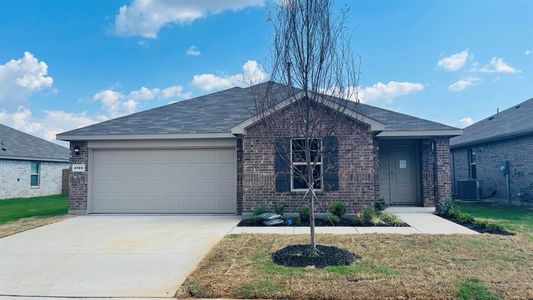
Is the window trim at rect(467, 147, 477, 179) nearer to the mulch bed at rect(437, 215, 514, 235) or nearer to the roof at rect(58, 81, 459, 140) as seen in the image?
the roof at rect(58, 81, 459, 140)

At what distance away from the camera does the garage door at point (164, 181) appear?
10.9m

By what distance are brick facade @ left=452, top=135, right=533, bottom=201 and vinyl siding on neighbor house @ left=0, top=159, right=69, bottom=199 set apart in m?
23.2

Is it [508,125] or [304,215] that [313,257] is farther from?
[508,125]

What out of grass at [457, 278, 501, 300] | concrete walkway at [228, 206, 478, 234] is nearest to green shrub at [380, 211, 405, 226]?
concrete walkway at [228, 206, 478, 234]

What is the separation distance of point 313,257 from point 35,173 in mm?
20142

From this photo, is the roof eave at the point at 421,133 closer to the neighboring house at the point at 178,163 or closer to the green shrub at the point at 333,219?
the neighboring house at the point at 178,163

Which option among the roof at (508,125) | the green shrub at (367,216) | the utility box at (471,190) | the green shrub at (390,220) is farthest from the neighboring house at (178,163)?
the utility box at (471,190)

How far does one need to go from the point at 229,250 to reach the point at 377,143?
7.00 metres

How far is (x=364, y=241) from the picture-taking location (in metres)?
6.74

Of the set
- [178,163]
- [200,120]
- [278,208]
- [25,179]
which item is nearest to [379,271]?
[278,208]

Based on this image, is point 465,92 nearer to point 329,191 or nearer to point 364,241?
point 329,191

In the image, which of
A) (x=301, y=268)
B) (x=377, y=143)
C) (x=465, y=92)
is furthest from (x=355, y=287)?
(x=465, y=92)

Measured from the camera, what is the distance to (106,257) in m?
5.90

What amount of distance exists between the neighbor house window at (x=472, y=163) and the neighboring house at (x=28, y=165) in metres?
23.1
